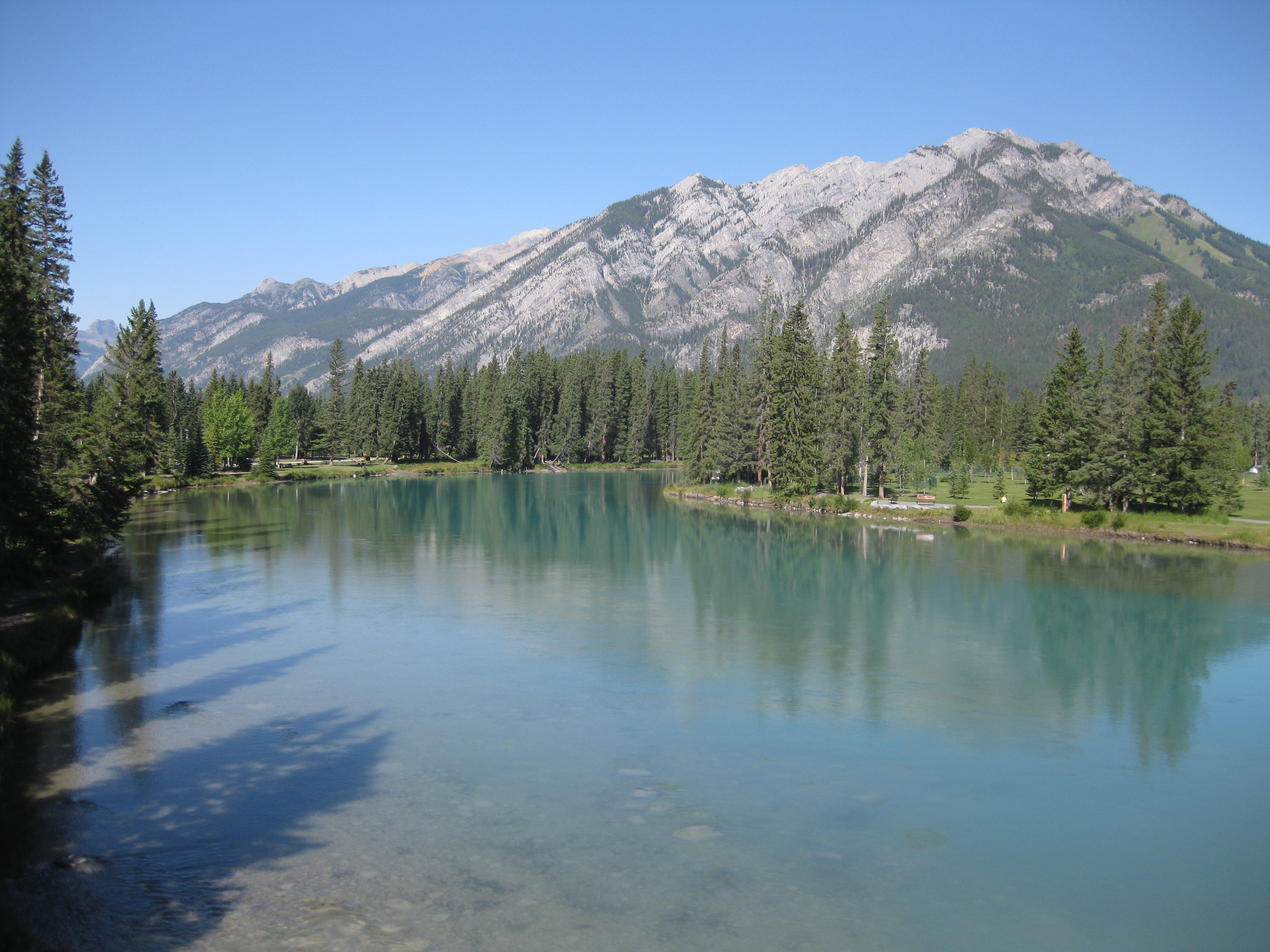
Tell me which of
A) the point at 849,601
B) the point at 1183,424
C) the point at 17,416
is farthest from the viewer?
the point at 1183,424

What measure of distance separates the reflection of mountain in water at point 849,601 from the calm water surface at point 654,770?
0.69 feet

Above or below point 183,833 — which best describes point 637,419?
above

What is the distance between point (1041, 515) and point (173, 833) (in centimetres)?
5268

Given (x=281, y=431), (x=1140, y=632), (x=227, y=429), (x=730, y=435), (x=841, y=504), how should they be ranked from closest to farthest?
(x=1140, y=632) → (x=841, y=504) → (x=730, y=435) → (x=227, y=429) → (x=281, y=431)

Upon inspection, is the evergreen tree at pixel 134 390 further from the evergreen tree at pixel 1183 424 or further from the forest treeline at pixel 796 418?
the evergreen tree at pixel 1183 424

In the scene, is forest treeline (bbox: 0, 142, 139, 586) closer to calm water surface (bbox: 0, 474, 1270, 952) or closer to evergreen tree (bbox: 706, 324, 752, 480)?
calm water surface (bbox: 0, 474, 1270, 952)

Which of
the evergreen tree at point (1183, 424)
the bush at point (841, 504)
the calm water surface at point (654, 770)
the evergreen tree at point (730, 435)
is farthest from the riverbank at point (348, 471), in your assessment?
the evergreen tree at point (1183, 424)

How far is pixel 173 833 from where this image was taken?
12.6 m

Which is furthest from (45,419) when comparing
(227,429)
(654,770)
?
(227,429)

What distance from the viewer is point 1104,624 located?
28109 millimetres

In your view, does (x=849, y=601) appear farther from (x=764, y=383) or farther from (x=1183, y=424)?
(x=764, y=383)

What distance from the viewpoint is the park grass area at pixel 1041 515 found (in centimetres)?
4622

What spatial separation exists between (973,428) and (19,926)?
112 meters

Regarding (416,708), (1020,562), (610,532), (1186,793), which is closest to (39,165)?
(416,708)
